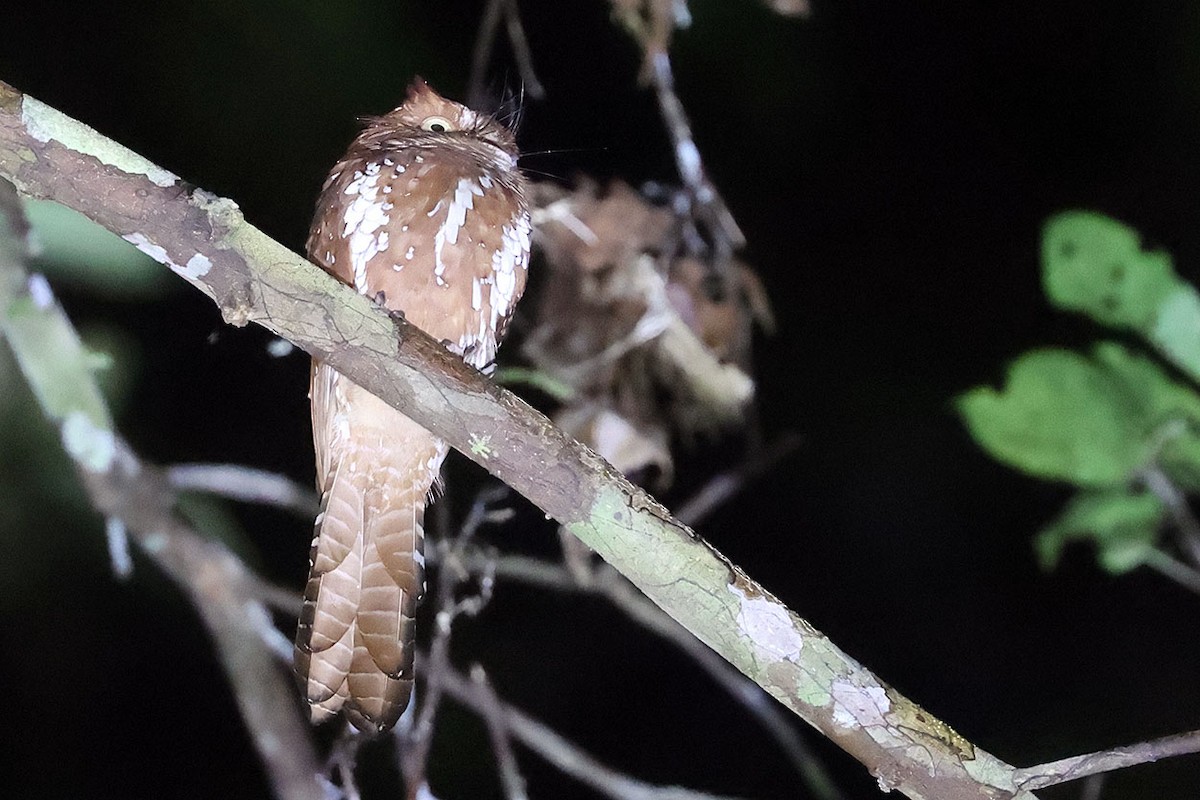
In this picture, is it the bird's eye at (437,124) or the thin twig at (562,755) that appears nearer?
the bird's eye at (437,124)

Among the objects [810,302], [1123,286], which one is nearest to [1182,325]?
[1123,286]

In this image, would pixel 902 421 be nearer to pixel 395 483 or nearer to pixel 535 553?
pixel 535 553

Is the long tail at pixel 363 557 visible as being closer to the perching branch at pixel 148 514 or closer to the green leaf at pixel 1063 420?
the perching branch at pixel 148 514

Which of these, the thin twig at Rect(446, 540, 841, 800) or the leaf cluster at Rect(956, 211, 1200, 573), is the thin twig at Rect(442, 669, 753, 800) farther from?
the leaf cluster at Rect(956, 211, 1200, 573)

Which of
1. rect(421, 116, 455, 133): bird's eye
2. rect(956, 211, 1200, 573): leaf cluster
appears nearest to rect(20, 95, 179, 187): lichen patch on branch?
rect(421, 116, 455, 133): bird's eye

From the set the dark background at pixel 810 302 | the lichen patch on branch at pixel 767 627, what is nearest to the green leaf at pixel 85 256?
the dark background at pixel 810 302
